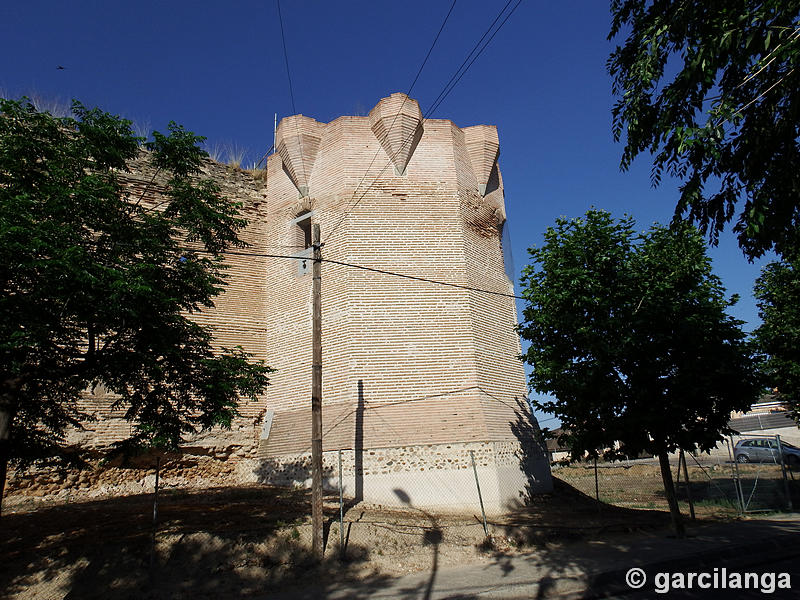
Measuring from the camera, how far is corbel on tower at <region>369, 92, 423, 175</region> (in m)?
15.8

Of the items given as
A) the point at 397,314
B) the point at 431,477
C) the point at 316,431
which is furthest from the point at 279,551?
the point at 397,314

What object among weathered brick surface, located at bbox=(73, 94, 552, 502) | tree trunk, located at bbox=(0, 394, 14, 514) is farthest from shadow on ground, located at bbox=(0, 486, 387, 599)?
weathered brick surface, located at bbox=(73, 94, 552, 502)

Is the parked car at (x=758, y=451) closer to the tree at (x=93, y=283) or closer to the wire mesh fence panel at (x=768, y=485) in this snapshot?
the wire mesh fence panel at (x=768, y=485)

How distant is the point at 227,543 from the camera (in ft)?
27.1

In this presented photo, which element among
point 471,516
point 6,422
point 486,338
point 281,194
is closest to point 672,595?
point 471,516

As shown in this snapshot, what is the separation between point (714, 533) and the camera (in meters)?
10.7

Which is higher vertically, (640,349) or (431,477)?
Answer: (640,349)

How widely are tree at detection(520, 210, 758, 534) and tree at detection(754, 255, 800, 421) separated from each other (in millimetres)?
4670

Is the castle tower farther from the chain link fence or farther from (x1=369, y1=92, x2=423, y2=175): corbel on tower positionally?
the chain link fence

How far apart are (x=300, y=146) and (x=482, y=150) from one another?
610cm

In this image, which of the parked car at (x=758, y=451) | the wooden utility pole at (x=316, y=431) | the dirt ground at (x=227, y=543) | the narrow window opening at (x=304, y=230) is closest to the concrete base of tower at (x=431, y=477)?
the dirt ground at (x=227, y=543)

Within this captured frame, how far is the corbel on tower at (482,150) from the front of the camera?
1686 cm

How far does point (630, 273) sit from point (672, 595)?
5983 millimetres

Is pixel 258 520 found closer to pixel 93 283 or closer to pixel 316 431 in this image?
pixel 316 431
